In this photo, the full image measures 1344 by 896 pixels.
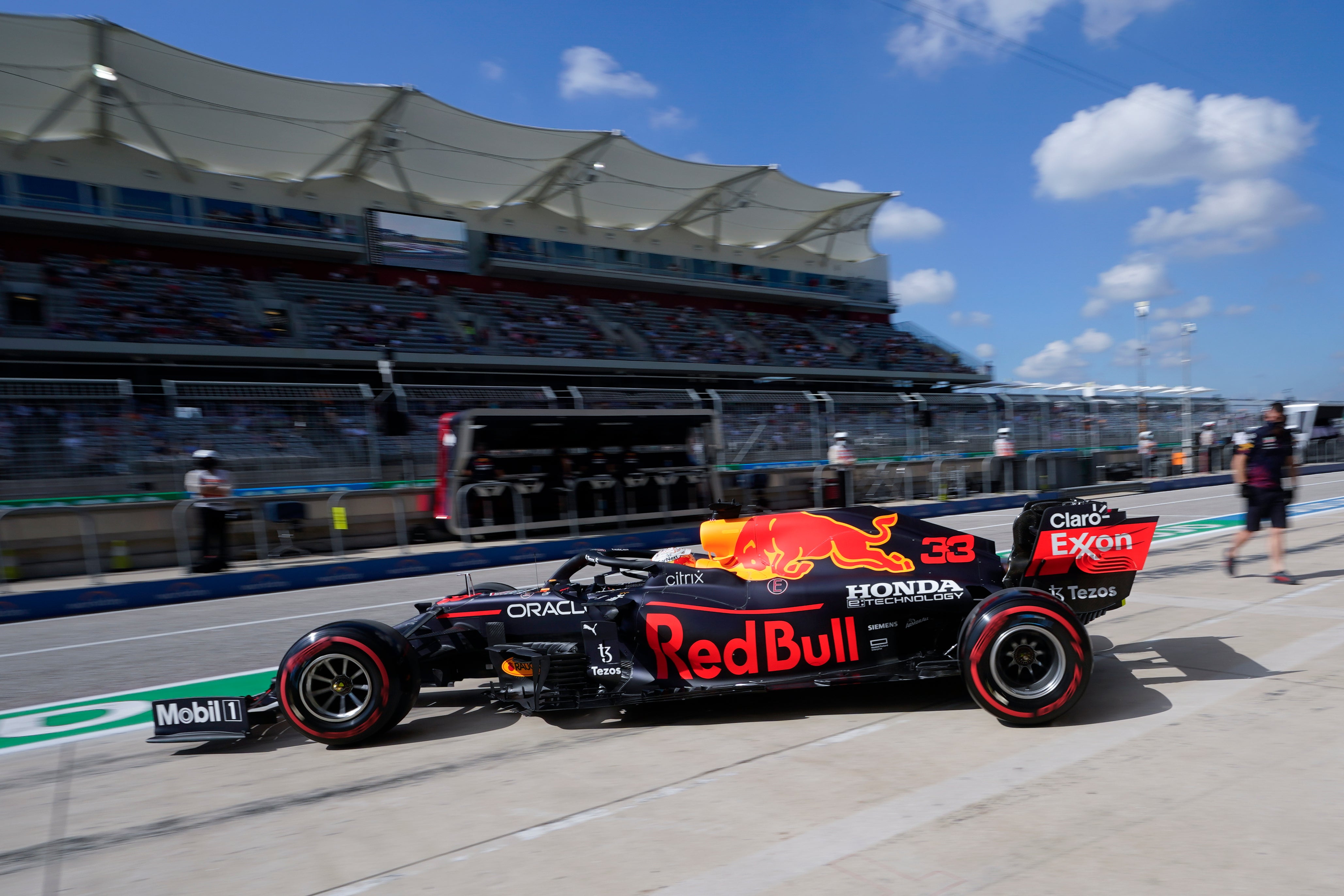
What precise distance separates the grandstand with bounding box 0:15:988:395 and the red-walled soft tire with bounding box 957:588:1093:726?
23.0m

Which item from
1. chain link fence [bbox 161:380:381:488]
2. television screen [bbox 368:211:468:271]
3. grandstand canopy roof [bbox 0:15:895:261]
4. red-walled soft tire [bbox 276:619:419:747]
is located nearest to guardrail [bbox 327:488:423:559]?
chain link fence [bbox 161:380:381:488]

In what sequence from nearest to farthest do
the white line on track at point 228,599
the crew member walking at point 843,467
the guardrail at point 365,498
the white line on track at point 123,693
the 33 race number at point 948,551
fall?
the 33 race number at point 948,551, the white line on track at point 123,693, the white line on track at point 228,599, the guardrail at point 365,498, the crew member walking at point 843,467

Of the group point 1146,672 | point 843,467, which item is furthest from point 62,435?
point 1146,672

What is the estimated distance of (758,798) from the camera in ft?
11.6

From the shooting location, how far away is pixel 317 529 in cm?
1476

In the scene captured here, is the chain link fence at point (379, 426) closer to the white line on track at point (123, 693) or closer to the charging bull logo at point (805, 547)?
the white line on track at point (123, 693)

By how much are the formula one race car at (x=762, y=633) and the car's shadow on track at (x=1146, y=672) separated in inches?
16.0

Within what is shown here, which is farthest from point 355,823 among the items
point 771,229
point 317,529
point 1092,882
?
point 771,229

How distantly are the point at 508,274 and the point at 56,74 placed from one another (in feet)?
48.9

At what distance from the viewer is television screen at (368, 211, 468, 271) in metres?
28.6

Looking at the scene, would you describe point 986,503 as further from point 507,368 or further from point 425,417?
point 507,368

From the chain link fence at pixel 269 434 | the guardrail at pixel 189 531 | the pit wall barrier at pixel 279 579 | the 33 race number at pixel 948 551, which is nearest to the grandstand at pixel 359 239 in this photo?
the chain link fence at pixel 269 434

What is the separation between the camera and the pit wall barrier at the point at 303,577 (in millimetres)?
9680

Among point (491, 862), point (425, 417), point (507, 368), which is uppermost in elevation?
point (507, 368)
